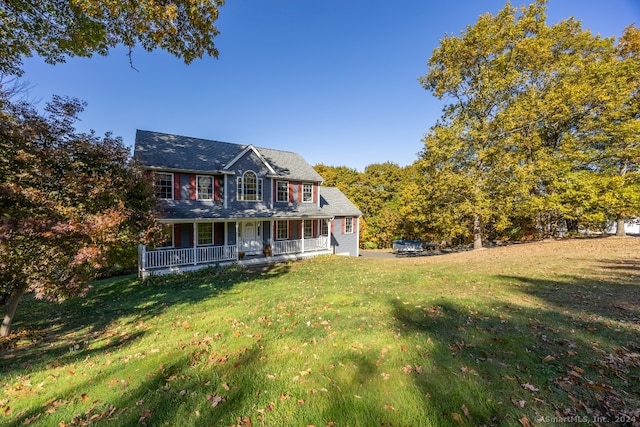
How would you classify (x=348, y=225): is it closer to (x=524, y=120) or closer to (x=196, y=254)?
(x=196, y=254)

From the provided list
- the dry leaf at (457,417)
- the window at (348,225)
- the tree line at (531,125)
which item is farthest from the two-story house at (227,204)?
the dry leaf at (457,417)

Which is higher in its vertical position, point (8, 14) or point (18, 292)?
point (8, 14)

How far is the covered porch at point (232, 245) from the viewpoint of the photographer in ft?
47.3

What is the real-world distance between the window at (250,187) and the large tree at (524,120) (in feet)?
38.3

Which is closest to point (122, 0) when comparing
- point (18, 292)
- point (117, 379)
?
point (18, 292)

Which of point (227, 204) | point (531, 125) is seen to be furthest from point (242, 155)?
point (531, 125)

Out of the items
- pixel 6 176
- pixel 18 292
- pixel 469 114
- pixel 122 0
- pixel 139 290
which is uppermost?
pixel 469 114

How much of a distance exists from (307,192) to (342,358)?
17391 millimetres

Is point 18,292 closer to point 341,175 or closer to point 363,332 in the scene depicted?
point 363,332

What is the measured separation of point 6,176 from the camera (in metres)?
5.22

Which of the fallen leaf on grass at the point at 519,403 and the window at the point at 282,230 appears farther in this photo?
the window at the point at 282,230

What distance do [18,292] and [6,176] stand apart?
8.81 feet

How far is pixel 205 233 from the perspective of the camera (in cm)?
1675

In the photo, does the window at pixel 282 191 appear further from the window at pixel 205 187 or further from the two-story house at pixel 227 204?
the window at pixel 205 187
